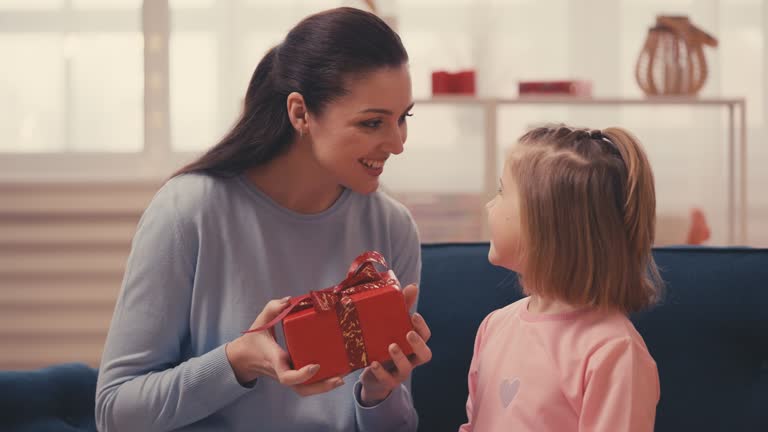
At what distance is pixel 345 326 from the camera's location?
3.82ft

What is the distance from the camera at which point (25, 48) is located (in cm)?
363

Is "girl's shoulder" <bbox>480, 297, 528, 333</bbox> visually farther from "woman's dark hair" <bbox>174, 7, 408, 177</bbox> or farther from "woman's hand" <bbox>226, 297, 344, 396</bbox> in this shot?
"woman's dark hair" <bbox>174, 7, 408, 177</bbox>

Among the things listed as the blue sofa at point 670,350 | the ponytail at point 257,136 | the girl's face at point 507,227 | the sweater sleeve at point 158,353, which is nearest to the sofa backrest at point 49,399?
the blue sofa at point 670,350

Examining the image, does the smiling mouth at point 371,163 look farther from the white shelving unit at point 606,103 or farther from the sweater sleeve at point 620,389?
the white shelving unit at point 606,103

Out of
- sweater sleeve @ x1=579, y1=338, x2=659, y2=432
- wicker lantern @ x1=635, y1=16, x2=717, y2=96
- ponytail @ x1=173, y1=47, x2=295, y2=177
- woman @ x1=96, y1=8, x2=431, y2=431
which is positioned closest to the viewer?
sweater sleeve @ x1=579, y1=338, x2=659, y2=432

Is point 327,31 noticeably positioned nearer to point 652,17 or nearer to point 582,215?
point 582,215

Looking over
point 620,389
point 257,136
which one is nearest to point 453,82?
point 257,136

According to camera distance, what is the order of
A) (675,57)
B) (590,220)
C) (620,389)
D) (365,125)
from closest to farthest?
(620,389), (590,220), (365,125), (675,57)

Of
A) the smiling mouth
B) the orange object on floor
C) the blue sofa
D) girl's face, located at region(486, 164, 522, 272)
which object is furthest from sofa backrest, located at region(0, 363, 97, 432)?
the orange object on floor

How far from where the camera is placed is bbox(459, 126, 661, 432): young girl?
1.17m

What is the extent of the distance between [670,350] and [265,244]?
697 millimetres

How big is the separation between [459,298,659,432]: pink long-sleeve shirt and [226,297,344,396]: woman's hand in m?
0.25

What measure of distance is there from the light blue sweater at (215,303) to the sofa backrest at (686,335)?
0.12 metres

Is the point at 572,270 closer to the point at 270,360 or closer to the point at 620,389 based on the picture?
the point at 620,389
